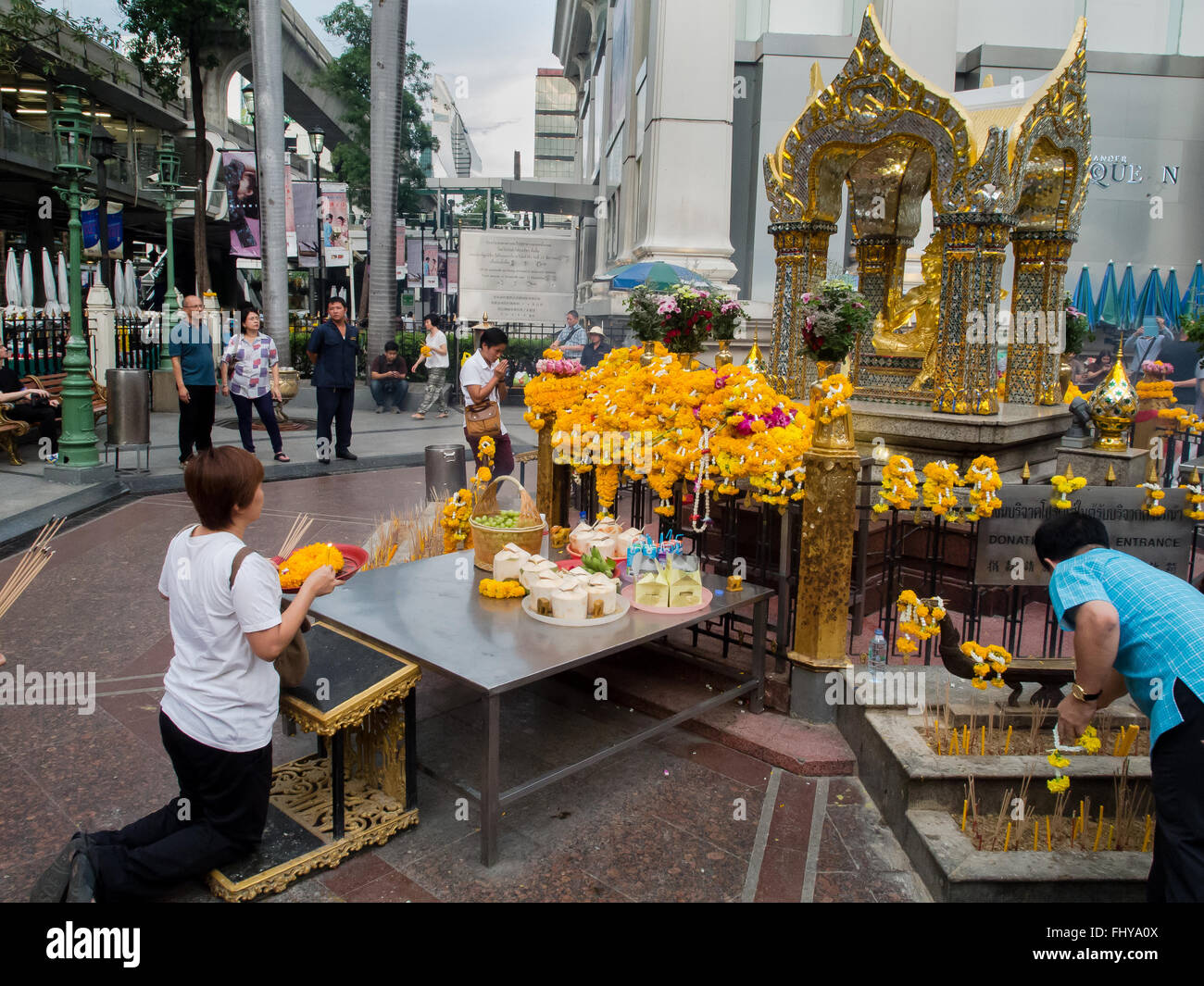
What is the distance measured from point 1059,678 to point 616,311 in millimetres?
12847

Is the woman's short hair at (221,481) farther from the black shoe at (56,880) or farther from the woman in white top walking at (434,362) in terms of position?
the woman in white top walking at (434,362)

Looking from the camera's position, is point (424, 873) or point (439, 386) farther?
point (439, 386)

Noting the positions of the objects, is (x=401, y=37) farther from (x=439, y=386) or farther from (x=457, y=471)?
(x=457, y=471)

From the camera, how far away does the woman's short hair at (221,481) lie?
3100 mm

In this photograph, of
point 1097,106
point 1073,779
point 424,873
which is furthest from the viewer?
point 1097,106

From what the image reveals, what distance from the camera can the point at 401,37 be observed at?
695 inches

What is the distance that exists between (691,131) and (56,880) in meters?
13.6

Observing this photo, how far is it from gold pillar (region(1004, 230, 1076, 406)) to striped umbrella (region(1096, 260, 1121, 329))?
826 cm

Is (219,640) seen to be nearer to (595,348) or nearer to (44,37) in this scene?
(595,348)

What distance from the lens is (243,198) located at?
69.3 feet

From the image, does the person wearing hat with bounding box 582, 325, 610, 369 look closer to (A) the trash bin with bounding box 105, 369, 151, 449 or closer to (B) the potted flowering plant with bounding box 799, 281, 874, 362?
(A) the trash bin with bounding box 105, 369, 151, 449

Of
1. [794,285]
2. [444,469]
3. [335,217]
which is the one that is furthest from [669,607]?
[335,217]

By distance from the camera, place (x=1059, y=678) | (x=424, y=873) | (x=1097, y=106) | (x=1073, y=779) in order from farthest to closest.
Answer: (x=1097, y=106), (x=1059, y=678), (x=1073, y=779), (x=424, y=873)

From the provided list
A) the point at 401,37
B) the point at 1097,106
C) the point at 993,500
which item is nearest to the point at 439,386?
the point at 401,37
